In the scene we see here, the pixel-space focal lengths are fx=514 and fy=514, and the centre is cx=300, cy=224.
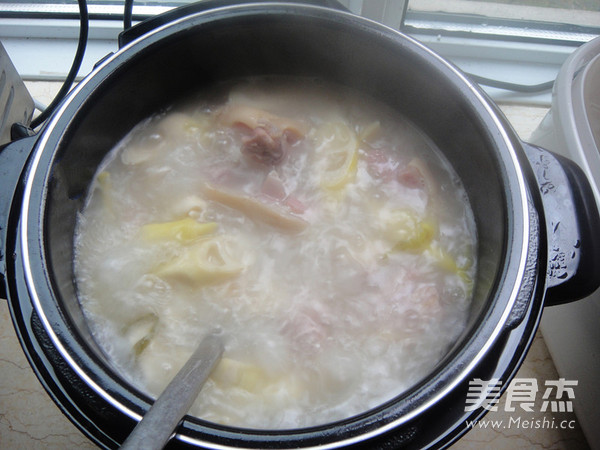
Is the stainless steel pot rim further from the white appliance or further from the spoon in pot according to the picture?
the white appliance

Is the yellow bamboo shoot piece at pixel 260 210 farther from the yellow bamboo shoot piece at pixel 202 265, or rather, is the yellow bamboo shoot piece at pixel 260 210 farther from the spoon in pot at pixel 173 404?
the spoon in pot at pixel 173 404

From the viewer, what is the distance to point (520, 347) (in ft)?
2.62

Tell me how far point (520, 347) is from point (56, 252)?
0.80 meters

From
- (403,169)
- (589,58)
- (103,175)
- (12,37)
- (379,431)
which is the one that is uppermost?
(589,58)

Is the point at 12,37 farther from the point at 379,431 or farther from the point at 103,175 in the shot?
the point at 379,431

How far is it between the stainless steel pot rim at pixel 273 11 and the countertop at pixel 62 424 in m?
0.47

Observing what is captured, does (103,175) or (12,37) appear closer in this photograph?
(103,175)

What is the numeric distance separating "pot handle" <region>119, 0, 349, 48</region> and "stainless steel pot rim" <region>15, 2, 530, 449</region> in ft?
0.12

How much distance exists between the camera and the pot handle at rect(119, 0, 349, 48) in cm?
109

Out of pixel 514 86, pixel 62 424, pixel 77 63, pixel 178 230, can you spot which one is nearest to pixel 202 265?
pixel 178 230

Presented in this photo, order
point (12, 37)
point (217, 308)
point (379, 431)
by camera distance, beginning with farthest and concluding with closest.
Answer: point (12, 37), point (217, 308), point (379, 431)

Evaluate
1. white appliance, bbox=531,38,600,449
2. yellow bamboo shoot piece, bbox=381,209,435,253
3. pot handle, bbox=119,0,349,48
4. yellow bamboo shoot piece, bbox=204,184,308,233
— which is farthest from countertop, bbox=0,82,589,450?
pot handle, bbox=119,0,349,48

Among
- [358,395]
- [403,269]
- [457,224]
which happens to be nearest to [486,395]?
[358,395]

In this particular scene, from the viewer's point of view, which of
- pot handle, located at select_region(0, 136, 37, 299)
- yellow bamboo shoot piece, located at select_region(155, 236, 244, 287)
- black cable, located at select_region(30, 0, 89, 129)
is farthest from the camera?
black cable, located at select_region(30, 0, 89, 129)
